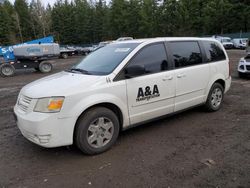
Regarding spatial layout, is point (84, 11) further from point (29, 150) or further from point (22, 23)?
point (29, 150)

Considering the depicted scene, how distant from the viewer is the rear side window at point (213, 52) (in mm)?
5145

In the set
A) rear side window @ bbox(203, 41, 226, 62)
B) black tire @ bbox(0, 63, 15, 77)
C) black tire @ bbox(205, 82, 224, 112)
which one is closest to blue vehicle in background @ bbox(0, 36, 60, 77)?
black tire @ bbox(0, 63, 15, 77)

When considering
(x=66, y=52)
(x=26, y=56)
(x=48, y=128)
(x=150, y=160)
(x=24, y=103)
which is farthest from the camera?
(x=66, y=52)

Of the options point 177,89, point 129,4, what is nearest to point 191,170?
point 177,89

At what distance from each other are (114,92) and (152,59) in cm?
104

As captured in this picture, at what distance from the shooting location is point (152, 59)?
421 centimetres

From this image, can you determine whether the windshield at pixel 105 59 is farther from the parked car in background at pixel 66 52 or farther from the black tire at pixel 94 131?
the parked car in background at pixel 66 52

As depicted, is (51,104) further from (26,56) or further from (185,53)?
(26,56)

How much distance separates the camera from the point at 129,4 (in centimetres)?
5078

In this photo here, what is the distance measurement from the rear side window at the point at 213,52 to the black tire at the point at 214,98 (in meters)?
0.58

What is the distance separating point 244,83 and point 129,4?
46.3 m

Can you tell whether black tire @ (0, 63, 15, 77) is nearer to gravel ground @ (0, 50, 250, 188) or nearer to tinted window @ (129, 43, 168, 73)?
gravel ground @ (0, 50, 250, 188)

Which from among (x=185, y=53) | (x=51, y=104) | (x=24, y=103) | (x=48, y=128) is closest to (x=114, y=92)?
(x=51, y=104)

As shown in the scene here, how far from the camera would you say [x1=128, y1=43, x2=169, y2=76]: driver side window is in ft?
13.2
